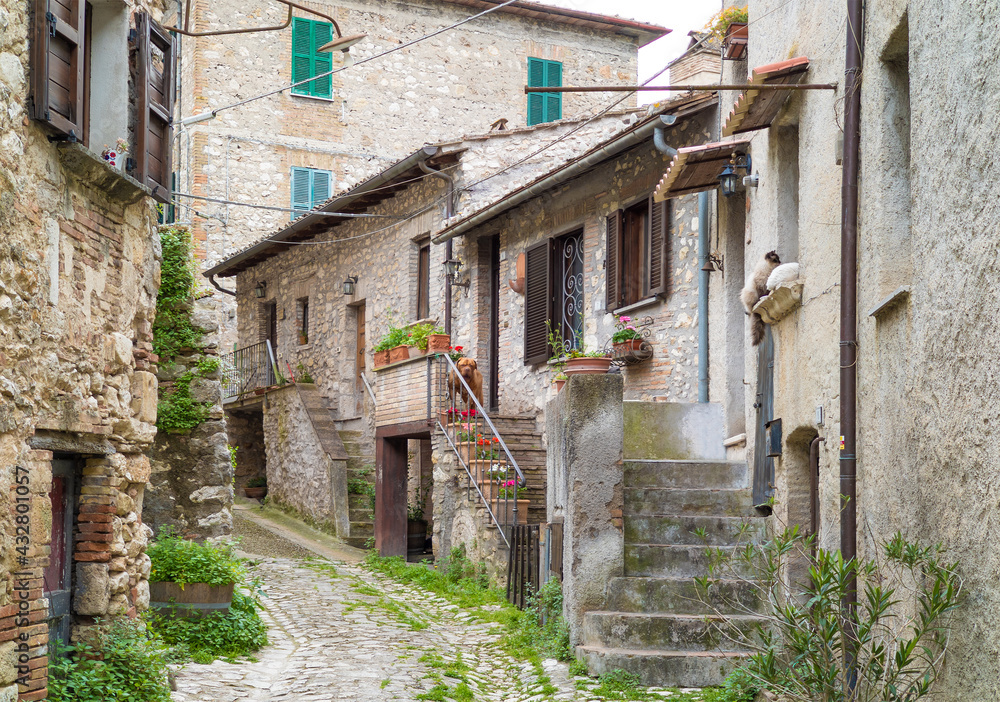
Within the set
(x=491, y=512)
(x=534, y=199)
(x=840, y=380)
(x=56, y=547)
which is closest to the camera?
(x=840, y=380)

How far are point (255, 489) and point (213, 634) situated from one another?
34.1ft

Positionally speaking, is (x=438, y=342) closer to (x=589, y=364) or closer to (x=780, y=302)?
(x=589, y=364)

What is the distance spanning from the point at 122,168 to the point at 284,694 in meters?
3.45

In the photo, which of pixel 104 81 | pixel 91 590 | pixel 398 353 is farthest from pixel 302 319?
pixel 91 590

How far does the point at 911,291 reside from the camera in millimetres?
4434

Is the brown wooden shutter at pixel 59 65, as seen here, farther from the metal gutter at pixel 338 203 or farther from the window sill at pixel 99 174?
the metal gutter at pixel 338 203

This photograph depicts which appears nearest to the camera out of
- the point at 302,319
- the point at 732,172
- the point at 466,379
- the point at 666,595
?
the point at 666,595

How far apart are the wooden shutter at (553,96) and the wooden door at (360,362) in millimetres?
7014

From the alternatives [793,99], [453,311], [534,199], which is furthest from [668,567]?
[453,311]

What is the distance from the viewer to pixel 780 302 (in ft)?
22.0

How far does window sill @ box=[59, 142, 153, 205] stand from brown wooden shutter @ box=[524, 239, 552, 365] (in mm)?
6989

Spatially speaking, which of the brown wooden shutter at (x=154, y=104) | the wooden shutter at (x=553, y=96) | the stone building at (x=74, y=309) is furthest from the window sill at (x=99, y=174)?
the wooden shutter at (x=553, y=96)

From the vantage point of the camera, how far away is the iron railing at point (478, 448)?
36.5 ft

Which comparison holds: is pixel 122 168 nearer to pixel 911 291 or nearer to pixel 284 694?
pixel 284 694
